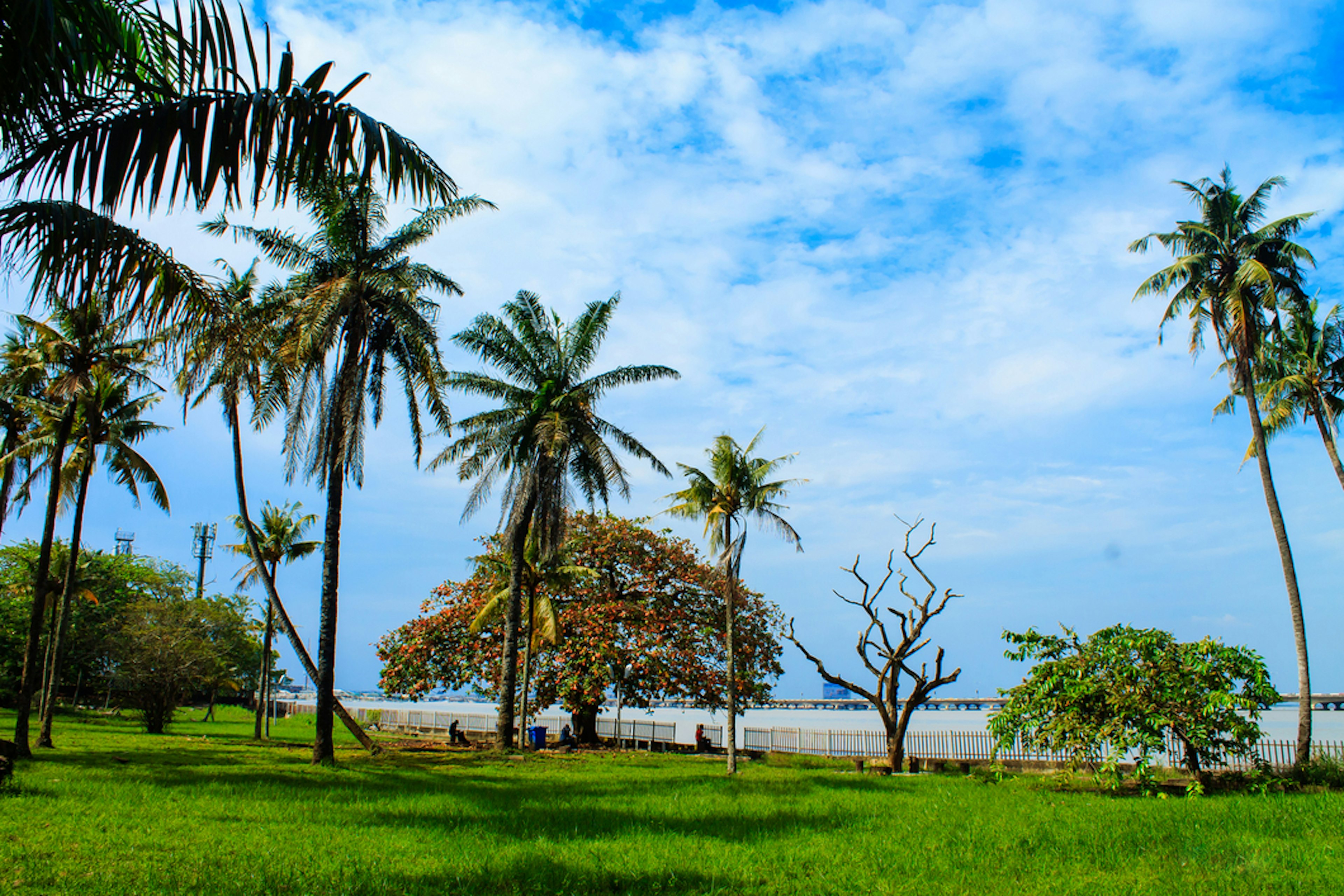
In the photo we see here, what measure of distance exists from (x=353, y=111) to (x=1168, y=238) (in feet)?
81.9

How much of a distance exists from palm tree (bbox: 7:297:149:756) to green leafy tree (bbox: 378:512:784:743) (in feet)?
44.0

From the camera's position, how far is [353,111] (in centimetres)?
481

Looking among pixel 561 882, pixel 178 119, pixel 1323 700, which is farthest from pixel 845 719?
pixel 178 119

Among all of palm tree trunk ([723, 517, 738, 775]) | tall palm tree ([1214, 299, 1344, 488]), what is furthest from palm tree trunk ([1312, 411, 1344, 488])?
palm tree trunk ([723, 517, 738, 775])

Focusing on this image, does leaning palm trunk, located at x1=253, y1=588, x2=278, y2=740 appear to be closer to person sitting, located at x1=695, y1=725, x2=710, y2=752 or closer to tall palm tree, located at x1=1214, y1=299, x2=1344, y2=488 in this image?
person sitting, located at x1=695, y1=725, x2=710, y2=752

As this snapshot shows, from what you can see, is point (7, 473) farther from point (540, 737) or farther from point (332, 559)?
point (540, 737)

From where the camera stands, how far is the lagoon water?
4319 centimetres

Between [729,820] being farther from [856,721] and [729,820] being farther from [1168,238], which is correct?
[856,721]

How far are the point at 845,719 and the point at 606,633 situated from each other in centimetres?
5281

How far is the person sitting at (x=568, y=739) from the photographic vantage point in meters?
31.2

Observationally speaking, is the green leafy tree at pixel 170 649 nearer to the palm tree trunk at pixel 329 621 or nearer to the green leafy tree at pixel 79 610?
the green leafy tree at pixel 79 610

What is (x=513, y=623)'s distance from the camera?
1007 inches

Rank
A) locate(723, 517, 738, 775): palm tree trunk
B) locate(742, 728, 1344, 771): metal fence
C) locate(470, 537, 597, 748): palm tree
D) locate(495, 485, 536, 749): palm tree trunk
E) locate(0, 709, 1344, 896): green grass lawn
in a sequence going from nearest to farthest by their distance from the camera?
1. locate(0, 709, 1344, 896): green grass lawn
2. locate(742, 728, 1344, 771): metal fence
3. locate(723, 517, 738, 775): palm tree trunk
4. locate(495, 485, 536, 749): palm tree trunk
5. locate(470, 537, 597, 748): palm tree

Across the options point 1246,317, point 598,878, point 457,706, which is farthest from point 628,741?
point 457,706
